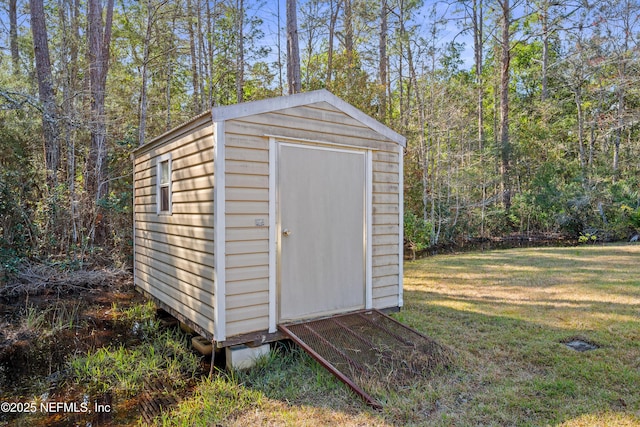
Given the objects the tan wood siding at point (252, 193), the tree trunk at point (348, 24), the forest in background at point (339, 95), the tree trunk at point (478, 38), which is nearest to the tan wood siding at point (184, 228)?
the tan wood siding at point (252, 193)

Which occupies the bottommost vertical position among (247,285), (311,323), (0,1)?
(311,323)

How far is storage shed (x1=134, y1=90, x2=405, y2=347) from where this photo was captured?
339 cm

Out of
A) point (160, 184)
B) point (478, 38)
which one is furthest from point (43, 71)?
point (478, 38)

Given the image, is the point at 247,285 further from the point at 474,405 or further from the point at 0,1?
the point at 0,1

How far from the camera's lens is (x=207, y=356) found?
152 inches

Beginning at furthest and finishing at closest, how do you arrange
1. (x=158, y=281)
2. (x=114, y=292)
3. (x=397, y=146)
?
(x=114, y=292)
(x=158, y=281)
(x=397, y=146)

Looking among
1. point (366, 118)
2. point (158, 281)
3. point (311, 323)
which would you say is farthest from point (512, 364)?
point (158, 281)

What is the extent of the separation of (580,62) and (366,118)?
1550 cm

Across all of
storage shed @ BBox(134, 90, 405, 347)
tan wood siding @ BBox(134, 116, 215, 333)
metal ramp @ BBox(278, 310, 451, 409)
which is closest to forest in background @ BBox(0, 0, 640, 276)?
tan wood siding @ BBox(134, 116, 215, 333)

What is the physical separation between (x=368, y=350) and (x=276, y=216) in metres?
1.45

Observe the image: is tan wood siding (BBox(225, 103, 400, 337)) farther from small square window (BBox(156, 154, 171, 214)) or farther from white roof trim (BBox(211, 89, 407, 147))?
small square window (BBox(156, 154, 171, 214))

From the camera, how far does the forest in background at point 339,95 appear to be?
25.3 feet

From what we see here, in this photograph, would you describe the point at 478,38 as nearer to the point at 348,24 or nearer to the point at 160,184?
the point at 348,24

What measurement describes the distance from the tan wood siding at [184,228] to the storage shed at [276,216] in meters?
0.02
